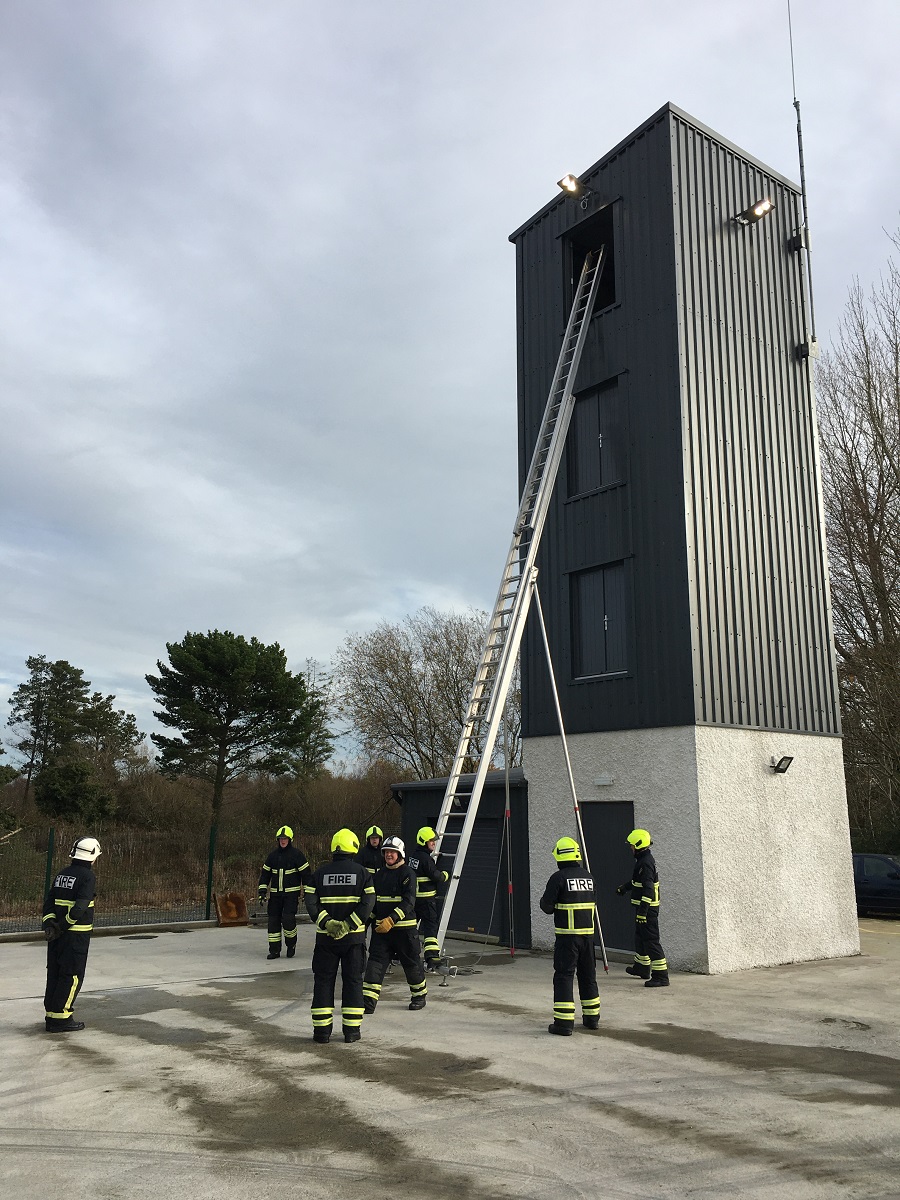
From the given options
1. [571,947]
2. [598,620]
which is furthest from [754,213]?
[571,947]

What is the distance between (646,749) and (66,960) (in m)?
7.75

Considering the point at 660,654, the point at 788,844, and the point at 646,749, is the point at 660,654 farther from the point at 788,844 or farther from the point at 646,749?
the point at 788,844

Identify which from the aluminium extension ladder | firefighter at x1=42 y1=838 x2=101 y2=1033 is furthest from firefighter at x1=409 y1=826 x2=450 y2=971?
firefighter at x1=42 y1=838 x2=101 y2=1033

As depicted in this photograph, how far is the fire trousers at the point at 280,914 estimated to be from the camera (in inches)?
544

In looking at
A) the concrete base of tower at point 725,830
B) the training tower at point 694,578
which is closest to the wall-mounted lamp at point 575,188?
the training tower at point 694,578

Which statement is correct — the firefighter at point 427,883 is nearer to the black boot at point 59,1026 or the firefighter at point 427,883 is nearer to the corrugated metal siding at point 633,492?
the corrugated metal siding at point 633,492

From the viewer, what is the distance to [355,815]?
3750cm

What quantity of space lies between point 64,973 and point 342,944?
2.84m

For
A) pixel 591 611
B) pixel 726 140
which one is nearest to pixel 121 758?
pixel 591 611

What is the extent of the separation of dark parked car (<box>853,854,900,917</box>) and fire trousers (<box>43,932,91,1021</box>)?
15189mm

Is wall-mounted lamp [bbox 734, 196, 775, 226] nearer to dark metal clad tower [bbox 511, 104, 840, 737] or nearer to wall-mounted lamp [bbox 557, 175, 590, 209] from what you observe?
dark metal clad tower [bbox 511, 104, 840, 737]

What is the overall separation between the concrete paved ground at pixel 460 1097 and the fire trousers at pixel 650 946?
31 cm

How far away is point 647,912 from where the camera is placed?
11.2 metres

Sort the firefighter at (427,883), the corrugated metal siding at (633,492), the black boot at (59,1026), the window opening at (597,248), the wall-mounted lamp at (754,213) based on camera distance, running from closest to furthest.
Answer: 1. the black boot at (59,1026)
2. the firefighter at (427,883)
3. the corrugated metal siding at (633,492)
4. the wall-mounted lamp at (754,213)
5. the window opening at (597,248)
